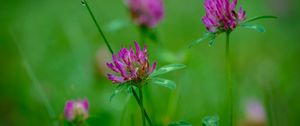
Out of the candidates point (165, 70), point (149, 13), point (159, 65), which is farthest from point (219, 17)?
point (159, 65)

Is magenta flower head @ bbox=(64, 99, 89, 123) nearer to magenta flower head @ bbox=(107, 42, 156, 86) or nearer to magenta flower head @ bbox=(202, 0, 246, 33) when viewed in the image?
magenta flower head @ bbox=(107, 42, 156, 86)

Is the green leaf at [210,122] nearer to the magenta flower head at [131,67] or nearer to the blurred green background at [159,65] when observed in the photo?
the magenta flower head at [131,67]

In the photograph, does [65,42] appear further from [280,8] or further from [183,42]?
[280,8]

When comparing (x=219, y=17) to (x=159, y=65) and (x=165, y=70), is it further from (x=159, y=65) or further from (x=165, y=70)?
(x=159, y=65)

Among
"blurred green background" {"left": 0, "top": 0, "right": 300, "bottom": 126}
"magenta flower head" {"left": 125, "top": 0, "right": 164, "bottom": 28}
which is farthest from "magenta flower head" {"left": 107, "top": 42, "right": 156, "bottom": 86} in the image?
"magenta flower head" {"left": 125, "top": 0, "right": 164, "bottom": 28}

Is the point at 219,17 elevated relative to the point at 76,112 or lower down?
elevated
